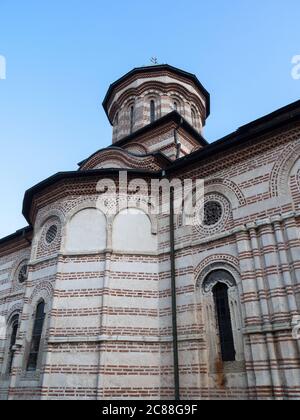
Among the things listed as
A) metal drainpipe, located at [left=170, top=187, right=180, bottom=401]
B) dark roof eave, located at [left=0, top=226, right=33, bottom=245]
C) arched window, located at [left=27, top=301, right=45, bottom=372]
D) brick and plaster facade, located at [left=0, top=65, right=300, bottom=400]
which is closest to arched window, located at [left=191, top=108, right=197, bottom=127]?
brick and plaster facade, located at [left=0, top=65, right=300, bottom=400]

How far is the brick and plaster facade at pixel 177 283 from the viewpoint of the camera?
6.49 meters

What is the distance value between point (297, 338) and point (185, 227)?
3419 millimetres

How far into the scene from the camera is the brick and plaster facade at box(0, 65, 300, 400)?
6.49m

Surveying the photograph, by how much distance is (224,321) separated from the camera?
23.4 feet

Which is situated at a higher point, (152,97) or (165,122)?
(152,97)

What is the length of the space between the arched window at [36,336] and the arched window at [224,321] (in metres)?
4.11

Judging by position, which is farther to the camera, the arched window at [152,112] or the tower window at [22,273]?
the arched window at [152,112]

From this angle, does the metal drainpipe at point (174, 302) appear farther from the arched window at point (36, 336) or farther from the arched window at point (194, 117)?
the arched window at point (194, 117)

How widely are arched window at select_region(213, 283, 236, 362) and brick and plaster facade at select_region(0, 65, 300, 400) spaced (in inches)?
3.9

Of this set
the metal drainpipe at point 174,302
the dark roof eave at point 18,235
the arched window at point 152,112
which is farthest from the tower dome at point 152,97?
the metal drainpipe at point 174,302

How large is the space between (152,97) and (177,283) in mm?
8882

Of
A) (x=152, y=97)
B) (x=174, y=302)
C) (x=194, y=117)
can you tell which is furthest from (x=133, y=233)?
(x=194, y=117)

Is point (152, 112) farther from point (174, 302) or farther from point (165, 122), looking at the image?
point (174, 302)

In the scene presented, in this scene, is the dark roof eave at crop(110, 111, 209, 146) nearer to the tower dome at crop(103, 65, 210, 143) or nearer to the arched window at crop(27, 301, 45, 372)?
the tower dome at crop(103, 65, 210, 143)
